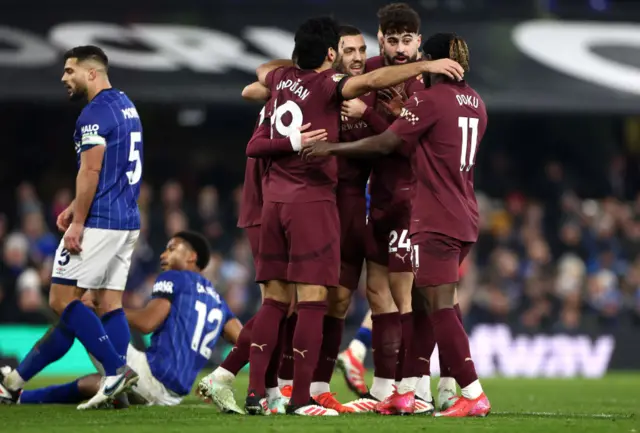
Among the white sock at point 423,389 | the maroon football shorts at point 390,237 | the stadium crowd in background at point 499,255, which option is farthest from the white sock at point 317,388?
the stadium crowd in background at point 499,255

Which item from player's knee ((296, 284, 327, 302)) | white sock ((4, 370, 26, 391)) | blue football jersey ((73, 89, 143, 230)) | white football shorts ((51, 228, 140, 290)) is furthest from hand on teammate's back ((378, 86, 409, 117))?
white sock ((4, 370, 26, 391))

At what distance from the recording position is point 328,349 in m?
8.09

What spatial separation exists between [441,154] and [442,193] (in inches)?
9.5

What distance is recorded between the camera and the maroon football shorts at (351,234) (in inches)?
319

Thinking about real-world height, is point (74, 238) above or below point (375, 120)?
below

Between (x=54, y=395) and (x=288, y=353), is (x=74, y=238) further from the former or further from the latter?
(x=288, y=353)

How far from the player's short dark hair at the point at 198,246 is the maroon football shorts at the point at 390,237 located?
1.80 metres

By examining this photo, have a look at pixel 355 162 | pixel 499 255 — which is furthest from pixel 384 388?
pixel 499 255

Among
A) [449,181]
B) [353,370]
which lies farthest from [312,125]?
[353,370]

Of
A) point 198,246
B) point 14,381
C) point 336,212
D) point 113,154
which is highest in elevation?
point 113,154

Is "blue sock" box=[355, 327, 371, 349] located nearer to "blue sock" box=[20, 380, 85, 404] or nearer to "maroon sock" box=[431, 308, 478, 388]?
"blue sock" box=[20, 380, 85, 404]

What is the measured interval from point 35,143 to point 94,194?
39.1 ft

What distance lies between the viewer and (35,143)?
770 inches

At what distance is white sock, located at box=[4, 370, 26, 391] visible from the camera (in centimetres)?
859
